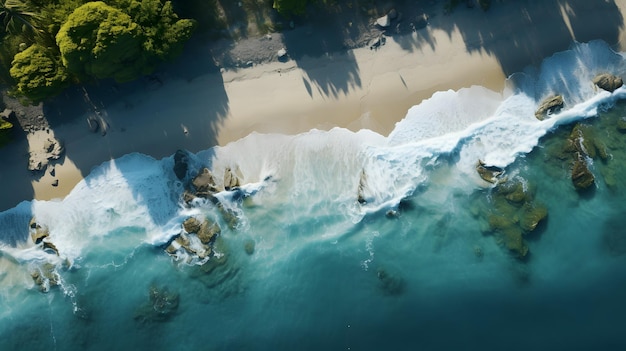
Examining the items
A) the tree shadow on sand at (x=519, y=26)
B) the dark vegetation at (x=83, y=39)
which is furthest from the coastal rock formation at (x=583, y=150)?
the dark vegetation at (x=83, y=39)

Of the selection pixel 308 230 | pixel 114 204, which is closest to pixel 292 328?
pixel 308 230

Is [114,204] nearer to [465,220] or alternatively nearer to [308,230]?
[308,230]

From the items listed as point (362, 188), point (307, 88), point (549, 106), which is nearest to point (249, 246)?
point (362, 188)

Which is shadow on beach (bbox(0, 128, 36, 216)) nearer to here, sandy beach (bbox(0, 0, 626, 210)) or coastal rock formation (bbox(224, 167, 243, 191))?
sandy beach (bbox(0, 0, 626, 210))

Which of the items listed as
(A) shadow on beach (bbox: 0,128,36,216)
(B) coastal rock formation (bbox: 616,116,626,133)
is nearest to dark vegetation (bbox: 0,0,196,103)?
(A) shadow on beach (bbox: 0,128,36,216)

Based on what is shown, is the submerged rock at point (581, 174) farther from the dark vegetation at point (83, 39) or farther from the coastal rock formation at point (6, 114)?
the coastal rock formation at point (6, 114)

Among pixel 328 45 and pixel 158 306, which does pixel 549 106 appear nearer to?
pixel 328 45
